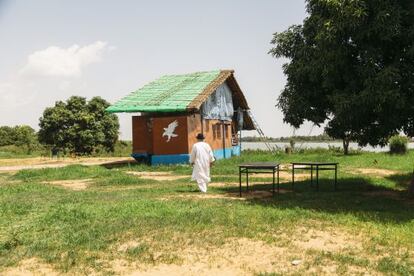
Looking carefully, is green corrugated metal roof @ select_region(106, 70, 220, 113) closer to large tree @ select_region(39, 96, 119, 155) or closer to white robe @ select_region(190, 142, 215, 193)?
white robe @ select_region(190, 142, 215, 193)

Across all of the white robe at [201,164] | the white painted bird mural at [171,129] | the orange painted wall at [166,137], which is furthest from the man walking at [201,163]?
the white painted bird mural at [171,129]

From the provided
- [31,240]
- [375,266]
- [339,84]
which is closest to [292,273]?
[375,266]

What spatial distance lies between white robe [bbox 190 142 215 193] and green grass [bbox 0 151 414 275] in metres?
0.40

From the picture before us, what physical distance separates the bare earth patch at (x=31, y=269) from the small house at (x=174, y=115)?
16820mm

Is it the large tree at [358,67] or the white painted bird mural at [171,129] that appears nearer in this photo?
the large tree at [358,67]

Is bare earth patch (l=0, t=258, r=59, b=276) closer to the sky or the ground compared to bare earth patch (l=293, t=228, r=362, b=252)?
closer to the ground

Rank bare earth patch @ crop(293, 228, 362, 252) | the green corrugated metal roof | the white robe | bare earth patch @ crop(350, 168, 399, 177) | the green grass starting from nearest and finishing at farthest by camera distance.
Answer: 1. the green grass
2. bare earth patch @ crop(293, 228, 362, 252)
3. the white robe
4. bare earth patch @ crop(350, 168, 399, 177)
5. the green corrugated metal roof

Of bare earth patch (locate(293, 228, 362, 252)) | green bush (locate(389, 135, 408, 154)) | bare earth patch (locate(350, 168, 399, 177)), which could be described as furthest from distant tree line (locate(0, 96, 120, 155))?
bare earth patch (locate(293, 228, 362, 252))

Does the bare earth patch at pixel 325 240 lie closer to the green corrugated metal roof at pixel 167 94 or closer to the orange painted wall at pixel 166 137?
the green corrugated metal roof at pixel 167 94

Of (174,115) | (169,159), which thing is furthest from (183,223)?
(174,115)

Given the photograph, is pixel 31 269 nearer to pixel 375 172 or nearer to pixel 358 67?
pixel 358 67

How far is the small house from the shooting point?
23.8m

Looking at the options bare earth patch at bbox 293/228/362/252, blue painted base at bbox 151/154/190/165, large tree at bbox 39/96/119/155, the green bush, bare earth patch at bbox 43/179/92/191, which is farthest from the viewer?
large tree at bbox 39/96/119/155

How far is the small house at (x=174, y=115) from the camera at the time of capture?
78.1ft
